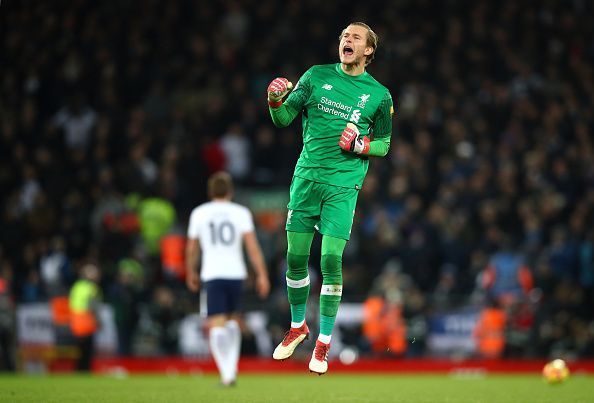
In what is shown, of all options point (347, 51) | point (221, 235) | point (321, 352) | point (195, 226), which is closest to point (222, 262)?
point (221, 235)

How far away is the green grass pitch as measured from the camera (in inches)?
451

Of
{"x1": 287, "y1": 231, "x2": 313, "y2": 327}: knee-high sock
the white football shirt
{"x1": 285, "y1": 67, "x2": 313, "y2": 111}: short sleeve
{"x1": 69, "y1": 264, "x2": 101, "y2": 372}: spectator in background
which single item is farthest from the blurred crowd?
{"x1": 285, "y1": 67, "x2": 313, "y2": 111}: short sleeve

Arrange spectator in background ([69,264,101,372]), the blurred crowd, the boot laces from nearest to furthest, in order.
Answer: the boot laces < spectator in background ([69,264,101,372]) < the blurred crowd

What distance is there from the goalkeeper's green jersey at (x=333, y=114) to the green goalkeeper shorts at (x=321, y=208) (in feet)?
0.22

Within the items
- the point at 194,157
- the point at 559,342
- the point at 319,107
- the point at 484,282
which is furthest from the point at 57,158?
the point at 319,107

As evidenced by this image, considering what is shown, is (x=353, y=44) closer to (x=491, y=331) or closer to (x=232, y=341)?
(x=232, y=341)

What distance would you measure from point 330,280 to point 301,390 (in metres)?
3.56

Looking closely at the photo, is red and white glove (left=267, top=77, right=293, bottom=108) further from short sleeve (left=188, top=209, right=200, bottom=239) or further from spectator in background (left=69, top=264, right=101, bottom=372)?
spectator in background (left=69, top=264, right=101, bottom=372)

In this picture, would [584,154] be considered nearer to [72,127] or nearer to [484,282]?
[484,282]

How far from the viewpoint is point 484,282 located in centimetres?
2000

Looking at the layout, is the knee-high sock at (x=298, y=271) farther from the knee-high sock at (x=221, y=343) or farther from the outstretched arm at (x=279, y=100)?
Answer: the knee-high sock at (x=221, y=343)

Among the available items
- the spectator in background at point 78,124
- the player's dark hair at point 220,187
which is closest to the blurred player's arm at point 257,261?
the player's dark hair at point 220,187

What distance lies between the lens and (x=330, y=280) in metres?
10.2

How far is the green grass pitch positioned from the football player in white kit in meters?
0.61
